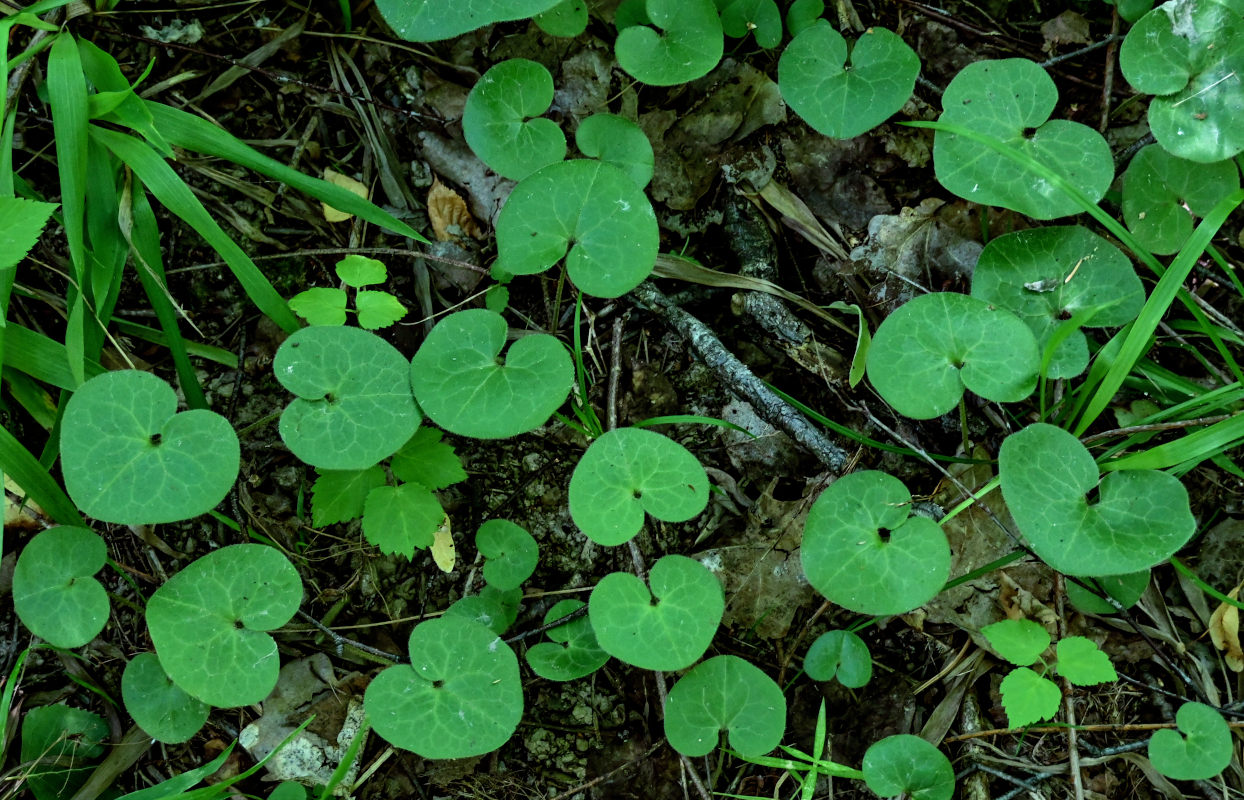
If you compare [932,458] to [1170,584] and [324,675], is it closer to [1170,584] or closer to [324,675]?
[1170,584]

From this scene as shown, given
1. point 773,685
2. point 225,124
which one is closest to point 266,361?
point 225,124

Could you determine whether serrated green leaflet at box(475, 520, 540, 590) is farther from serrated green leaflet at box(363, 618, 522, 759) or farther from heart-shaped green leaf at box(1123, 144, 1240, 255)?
heart-shaped green leaf at box(1123, 144, 1240, 255)

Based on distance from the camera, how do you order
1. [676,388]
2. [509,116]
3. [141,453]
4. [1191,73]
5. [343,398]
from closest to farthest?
1. [141,453]
2. [343,398]
3. [1191,73]
4. [509,116]
5. [676,388]

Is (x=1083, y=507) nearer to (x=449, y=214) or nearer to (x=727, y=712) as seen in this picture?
(x=727, y=712)

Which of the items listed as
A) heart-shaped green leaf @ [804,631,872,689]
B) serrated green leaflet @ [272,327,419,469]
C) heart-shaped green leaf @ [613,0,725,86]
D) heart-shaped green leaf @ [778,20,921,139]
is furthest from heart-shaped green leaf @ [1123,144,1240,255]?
serrated green leaflet @ [272,327,419,469]

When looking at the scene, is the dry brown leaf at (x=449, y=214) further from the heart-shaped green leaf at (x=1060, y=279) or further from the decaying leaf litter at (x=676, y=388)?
the heart-shaped green leaf at (x=1060, y=279)

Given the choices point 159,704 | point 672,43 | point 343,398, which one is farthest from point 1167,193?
point 159,704

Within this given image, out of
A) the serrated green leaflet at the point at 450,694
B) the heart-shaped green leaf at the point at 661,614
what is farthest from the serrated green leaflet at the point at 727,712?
the serrated green leaflet at the point at 450,694
